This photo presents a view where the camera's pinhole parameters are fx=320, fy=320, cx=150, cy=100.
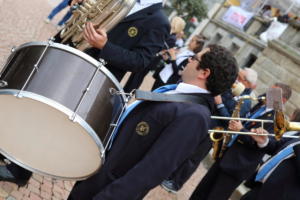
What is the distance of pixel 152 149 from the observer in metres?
1.80

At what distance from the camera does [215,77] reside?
6.73 ft

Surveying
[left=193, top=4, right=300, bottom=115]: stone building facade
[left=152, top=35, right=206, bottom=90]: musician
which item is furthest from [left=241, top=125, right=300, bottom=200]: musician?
[left=193, top=4, right=300, bottom=115]: stone building facade

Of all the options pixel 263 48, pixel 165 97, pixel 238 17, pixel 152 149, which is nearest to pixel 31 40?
pixel 165 97

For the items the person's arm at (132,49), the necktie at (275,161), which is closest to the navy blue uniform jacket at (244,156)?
the necktie at (275,161)

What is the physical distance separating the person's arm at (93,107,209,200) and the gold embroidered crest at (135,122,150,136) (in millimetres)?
121

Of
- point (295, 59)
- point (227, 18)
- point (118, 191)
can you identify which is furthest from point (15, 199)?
point (227, 18)

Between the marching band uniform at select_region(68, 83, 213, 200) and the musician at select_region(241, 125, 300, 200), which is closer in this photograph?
the marching band uniform at select_region(68, 83, 213, 200)

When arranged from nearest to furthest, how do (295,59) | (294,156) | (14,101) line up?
(14,101) → (294,156) → (295,59)

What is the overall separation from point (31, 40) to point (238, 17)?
12119mm

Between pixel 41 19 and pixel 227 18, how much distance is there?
35.6ft

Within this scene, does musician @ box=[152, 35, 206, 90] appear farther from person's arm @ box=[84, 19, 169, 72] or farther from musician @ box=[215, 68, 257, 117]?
person's arm @ box=[84, 19, 169, 72]

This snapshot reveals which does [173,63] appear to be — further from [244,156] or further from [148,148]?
[148,148]

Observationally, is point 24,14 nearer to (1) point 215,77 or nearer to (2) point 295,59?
(2) point 295,59

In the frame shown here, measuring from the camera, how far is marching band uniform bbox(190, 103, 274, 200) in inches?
141
